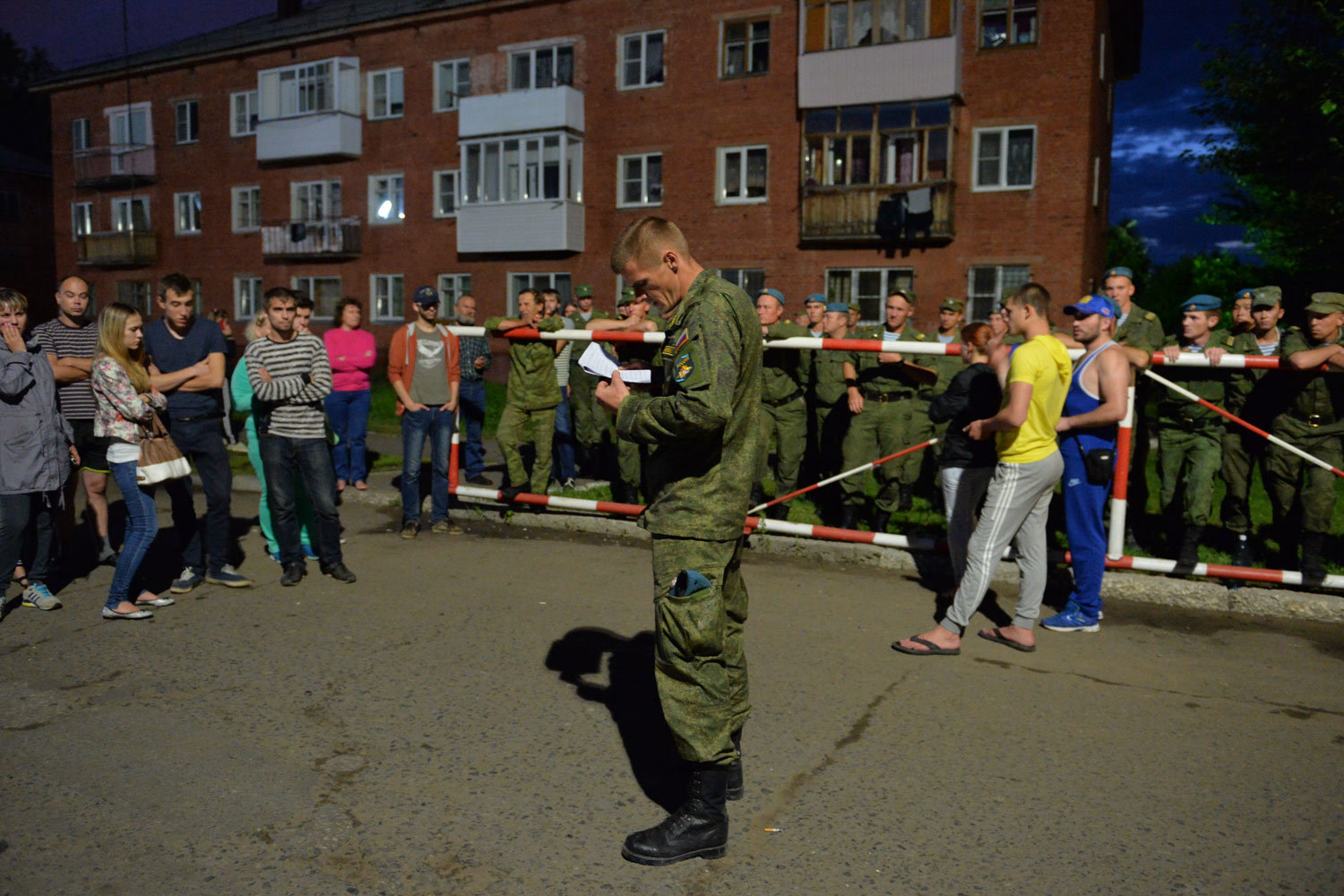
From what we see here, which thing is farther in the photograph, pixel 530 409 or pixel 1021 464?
pixel 530 409

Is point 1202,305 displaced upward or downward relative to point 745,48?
downward

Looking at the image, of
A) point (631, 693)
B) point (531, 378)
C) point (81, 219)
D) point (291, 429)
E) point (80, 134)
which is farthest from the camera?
point (81, 219)

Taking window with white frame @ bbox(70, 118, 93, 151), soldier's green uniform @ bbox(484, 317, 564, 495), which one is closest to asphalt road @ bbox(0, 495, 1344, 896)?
soldier's green uniform @ bbox(484, 317, 564, 495)

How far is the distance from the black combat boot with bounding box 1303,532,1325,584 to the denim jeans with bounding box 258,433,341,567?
641cm

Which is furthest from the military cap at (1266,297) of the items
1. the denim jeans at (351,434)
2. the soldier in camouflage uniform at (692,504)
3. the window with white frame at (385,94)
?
the window with white frame at (385,94)

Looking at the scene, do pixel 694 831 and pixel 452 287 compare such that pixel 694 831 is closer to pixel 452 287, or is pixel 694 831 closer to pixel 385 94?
pixel 452 287

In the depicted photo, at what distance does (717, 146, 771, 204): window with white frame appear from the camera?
26.7 meters

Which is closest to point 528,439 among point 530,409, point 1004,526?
point 530,409

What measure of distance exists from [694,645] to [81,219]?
4591cm

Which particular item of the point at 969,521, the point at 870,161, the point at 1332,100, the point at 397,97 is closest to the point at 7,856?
the point at 969,521

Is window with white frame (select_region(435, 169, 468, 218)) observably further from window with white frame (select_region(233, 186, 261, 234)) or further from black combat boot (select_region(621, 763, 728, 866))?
black combat boot (select_region(621, 763, 728, 866))

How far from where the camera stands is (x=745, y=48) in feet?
86.6

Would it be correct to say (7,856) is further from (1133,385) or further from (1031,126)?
(1031,126)

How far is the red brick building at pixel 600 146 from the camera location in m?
23.8
